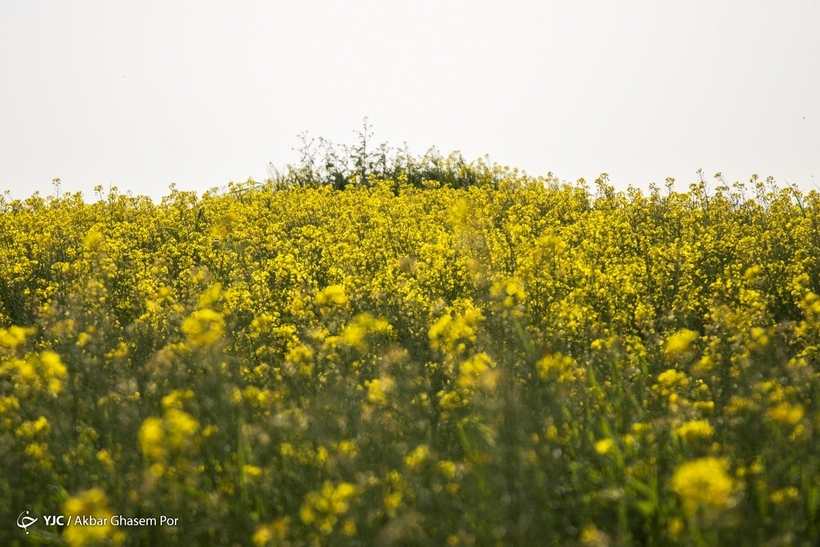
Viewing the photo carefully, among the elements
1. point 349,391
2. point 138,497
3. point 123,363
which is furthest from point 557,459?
point 123,363

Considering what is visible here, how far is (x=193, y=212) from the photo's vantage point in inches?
388

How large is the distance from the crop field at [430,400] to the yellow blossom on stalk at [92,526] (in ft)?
0.03

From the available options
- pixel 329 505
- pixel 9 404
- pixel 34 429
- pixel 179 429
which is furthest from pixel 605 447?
pixel 9 404

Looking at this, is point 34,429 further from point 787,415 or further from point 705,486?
point 787,415

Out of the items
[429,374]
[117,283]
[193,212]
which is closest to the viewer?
[429,374]

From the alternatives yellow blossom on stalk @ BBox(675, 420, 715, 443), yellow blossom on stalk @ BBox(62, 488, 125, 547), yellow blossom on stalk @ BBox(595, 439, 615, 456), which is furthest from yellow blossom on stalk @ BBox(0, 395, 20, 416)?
yellow blossom on stalk @ BBox(675, 420, 715, 443)

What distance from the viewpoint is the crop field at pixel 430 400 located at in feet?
8.95

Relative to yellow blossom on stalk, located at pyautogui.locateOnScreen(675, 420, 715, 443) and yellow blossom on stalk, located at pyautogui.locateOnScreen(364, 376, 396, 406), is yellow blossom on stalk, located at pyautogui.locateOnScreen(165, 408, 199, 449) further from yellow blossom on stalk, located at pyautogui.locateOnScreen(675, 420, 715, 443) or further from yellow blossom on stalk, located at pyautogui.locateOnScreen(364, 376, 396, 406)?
yellow blossom on stalk, located at pyautogui.locateOnScreen(675, 420, 715, 443)

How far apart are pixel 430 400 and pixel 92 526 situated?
1.90 metres

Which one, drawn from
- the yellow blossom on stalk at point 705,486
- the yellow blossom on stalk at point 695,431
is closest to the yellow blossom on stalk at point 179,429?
the yellow blossom on stalk at point 705,486

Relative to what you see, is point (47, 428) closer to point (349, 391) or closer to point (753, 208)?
point (349, 391)

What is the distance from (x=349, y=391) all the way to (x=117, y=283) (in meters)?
→ 4.15

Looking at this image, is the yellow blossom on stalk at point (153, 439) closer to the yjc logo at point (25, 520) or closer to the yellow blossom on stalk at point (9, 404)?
the yjc logo at point (25, 520)

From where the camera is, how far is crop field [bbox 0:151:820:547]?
8.95 feet
